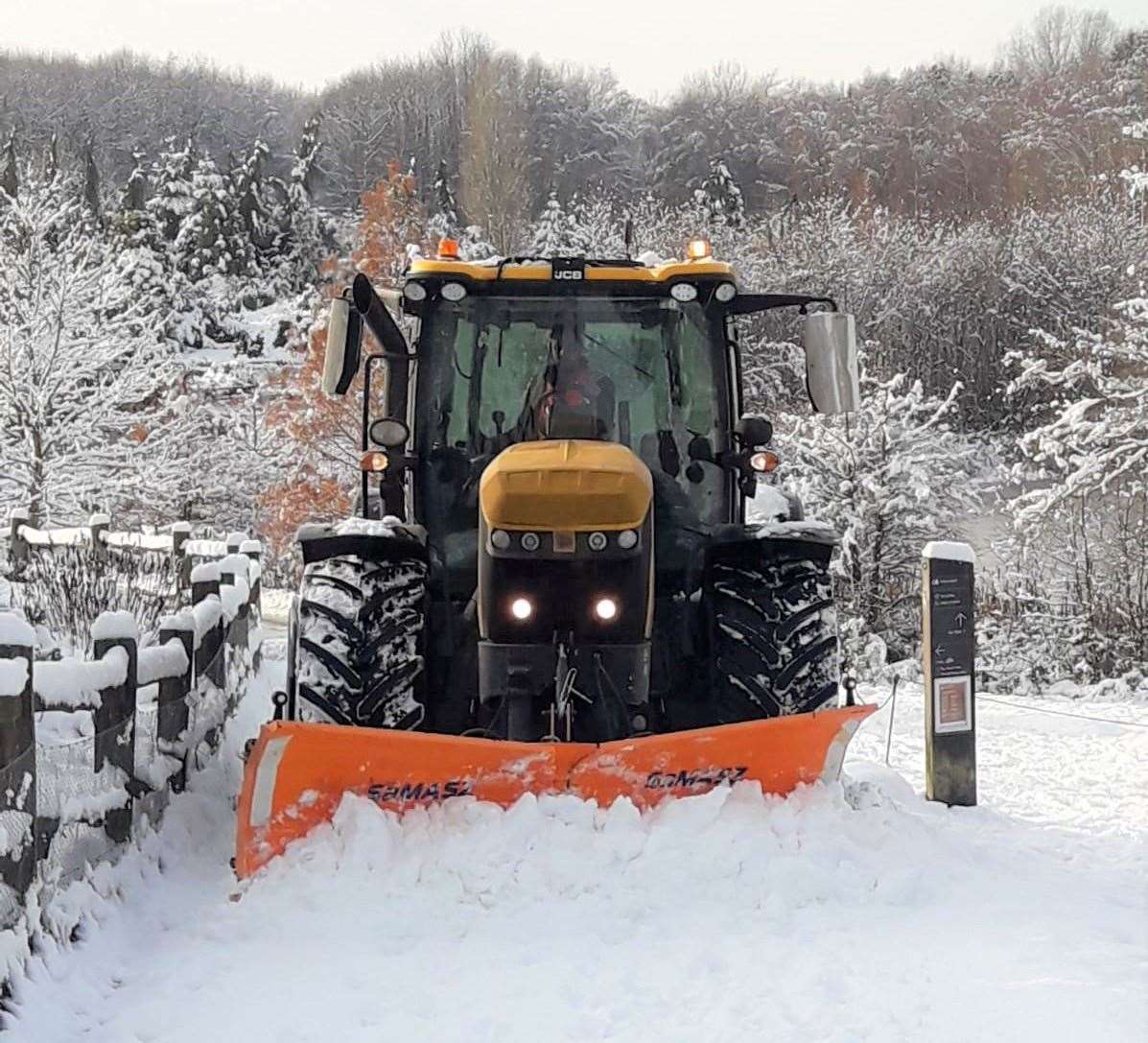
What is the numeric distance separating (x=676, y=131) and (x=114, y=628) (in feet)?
196

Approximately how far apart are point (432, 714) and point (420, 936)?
1.55 meters

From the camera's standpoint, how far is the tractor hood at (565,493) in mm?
4562

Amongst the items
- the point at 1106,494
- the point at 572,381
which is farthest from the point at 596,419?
the point at 1106,494

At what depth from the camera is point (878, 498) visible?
17500mm

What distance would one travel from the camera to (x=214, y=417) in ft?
91.3

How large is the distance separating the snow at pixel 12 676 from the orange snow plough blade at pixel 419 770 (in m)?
0.89

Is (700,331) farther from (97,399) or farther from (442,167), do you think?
(442,167)

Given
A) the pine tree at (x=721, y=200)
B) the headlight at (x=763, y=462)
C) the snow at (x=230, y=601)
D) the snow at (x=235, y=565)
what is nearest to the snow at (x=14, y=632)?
the headlight at (x=763, y=462)

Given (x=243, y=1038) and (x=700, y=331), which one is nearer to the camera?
(x=243, y=1038)

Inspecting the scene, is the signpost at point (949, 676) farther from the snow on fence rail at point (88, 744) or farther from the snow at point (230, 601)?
the snow at point (230, 601)

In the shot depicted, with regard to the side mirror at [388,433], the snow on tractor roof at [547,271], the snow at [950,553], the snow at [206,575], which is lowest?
the snow at [206,575]

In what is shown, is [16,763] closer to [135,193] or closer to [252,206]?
[252,206]

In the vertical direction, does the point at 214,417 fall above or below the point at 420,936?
above

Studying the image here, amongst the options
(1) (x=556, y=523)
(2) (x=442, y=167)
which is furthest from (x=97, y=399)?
(2) (x=442, y=167)
